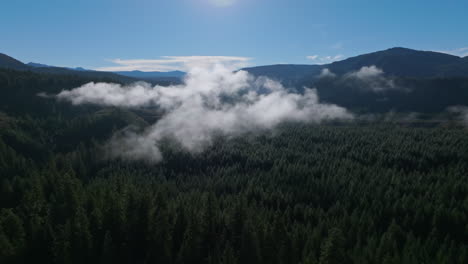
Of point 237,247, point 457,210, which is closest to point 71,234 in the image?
point 237,247

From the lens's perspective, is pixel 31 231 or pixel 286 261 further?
pixel 31 231

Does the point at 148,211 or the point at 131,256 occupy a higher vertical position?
the point at 148,211

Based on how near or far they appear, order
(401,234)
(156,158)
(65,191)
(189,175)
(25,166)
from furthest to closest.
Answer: (156,158) → (189,175) → (25,166) → (401,234) → (65,191)

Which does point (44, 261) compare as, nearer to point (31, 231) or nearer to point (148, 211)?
point (31, 231)

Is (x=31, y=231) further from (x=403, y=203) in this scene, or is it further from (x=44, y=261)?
(x=403, y=203)

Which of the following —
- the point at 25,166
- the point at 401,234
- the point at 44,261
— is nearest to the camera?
A: the point at 44,261

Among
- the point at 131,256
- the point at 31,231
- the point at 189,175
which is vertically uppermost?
the point at 31,231
